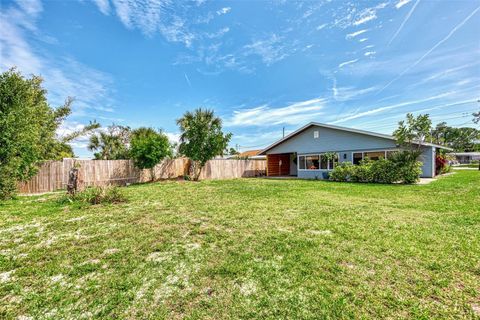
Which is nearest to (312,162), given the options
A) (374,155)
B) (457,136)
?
(374,155)

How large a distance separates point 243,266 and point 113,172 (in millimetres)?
13874

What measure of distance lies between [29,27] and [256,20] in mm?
9409

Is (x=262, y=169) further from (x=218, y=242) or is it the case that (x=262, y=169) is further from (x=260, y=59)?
(x=218, y=242)

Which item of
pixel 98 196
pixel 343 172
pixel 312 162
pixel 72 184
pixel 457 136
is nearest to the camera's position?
pixel 98 196

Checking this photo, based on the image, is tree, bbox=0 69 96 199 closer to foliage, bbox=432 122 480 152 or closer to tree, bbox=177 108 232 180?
tree, bbox=177 108 232 180

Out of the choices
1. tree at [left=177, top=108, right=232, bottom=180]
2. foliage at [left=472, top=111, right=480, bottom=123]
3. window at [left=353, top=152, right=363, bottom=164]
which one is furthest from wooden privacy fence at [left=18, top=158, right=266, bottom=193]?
foliage at [left=472, top=111, right=480, bottom=123]

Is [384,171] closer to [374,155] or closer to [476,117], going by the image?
[374,155]

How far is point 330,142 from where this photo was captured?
55.7 ft

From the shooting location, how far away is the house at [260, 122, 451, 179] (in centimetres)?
Result: 1467

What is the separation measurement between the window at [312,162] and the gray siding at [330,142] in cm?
60

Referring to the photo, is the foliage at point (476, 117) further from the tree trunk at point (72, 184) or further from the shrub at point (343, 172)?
the tree trunk at point (72, 184)

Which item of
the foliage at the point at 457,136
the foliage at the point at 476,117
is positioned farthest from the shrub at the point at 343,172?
the foliage at the point at 457,136

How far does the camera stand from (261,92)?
20047 millimetres

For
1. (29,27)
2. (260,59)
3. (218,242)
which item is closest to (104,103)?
(29,27)
